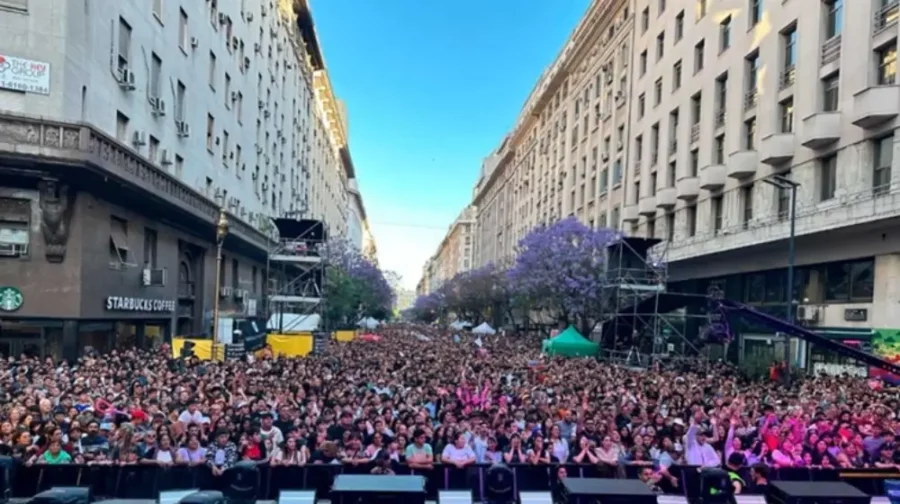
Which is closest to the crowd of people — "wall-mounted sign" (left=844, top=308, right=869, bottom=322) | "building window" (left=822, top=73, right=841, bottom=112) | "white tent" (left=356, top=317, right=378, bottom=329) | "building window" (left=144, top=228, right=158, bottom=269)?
"wall-mounted sign" (left=844, top=308, right=869, bottom=322)

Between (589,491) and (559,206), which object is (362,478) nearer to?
(589,491)

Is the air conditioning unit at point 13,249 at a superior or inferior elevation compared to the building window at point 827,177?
inferior

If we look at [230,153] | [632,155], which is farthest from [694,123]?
[230,153]

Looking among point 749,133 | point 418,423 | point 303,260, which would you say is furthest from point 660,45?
point 418,423

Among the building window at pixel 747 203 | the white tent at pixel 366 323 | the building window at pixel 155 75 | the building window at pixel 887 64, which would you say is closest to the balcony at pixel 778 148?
the building window at pixel 747 203

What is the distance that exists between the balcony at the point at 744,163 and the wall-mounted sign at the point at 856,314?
26.3 ft

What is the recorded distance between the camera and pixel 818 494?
27.4 ft

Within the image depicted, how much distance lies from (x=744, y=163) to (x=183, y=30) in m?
25.7

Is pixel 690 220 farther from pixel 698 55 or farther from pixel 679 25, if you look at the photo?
pixel 679 25

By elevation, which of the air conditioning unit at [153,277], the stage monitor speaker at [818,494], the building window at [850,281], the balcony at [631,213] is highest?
the balcony at [631,213]

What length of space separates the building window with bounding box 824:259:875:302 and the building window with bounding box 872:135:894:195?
2723 millimetres

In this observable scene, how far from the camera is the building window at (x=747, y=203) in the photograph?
1186 inches

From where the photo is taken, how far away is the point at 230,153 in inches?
1496

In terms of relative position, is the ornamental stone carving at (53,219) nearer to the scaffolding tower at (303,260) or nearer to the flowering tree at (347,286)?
the scaffolding tower at (303,260)
